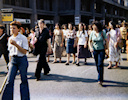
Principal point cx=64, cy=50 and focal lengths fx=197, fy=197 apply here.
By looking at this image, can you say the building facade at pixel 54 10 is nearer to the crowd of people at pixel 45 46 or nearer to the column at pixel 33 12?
the column at pixel 33 12

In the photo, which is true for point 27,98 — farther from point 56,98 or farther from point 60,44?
point 60,44

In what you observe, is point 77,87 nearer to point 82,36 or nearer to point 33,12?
point 82,36

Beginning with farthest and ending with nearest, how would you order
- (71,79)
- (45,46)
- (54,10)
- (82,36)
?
(54,10) → (82,36) → (45,46) → (71,79)

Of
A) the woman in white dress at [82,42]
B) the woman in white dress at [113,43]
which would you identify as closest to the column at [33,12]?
the woman in white dress at [82,42]

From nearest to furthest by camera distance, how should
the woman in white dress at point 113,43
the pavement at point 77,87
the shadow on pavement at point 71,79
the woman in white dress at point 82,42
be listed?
the pavement at point 77,87 < the shadow on pavement at point 71,79 < the woman in white dress at point 113,43 < the woman in white dress at point 82,42

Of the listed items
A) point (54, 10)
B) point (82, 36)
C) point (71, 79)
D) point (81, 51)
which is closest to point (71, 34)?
point (82, 36)

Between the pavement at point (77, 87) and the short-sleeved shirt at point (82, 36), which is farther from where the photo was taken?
the short-sleeved shirt at point (82, 36)

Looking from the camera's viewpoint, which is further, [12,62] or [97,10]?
[97,10]

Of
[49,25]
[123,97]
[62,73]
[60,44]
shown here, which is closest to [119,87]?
[123,97]

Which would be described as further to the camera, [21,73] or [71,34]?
[71,34]

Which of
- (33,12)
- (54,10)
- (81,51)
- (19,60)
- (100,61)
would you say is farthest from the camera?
(54,10)

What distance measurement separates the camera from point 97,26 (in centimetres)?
618

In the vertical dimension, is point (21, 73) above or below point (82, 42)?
below

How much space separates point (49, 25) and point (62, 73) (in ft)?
85.0
